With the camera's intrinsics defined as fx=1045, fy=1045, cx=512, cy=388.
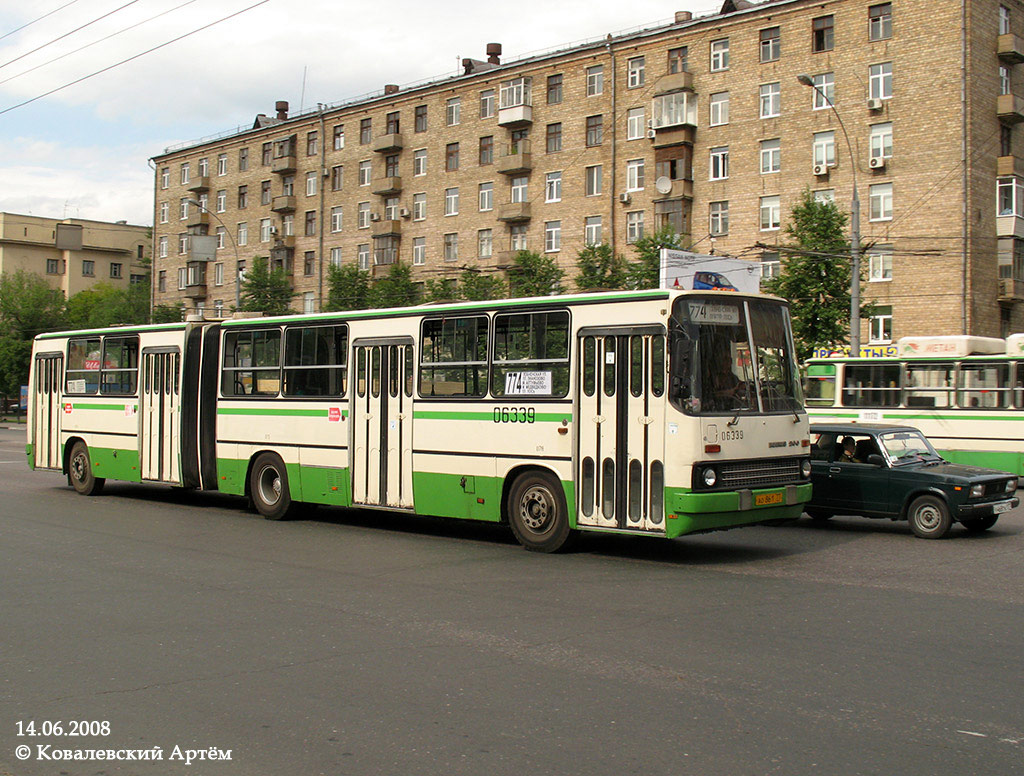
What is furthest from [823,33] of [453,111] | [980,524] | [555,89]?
[980,524]

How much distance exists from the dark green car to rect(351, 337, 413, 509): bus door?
558 centimetres

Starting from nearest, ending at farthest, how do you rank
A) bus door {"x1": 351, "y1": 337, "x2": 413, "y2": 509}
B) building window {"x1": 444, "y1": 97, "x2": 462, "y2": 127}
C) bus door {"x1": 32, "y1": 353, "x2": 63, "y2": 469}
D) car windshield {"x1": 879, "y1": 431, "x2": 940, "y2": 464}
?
bus door {"x1": 351, "y1": 337, "x2": 413, "y2": 509} < car windshield {"x1": 879, "y1": 431, "x2": 940, "y2": 464} < bus door {"x1": 32, "y1": 353, "x2": 63, "y2": 469} < building window {"x1": 444, "y1": 97, "x2": 462, "y2": 127}

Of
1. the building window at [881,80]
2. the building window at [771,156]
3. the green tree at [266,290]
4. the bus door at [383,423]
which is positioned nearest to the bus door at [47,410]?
the bus door at [383,423]

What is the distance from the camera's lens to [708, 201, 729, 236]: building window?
46.4m

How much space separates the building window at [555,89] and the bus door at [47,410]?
36084 millimetres

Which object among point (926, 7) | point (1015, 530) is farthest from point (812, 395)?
point (926, 7)

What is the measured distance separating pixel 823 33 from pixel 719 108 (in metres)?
5.35

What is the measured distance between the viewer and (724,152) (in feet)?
152

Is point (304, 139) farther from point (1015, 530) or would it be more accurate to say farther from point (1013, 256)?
point (1015, 530)

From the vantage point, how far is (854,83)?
42.6m

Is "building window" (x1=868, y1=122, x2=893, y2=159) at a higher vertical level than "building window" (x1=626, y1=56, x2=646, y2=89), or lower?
lower

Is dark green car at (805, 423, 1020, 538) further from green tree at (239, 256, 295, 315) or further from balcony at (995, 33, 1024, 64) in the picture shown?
green tree at (239, 256, 295, 315)

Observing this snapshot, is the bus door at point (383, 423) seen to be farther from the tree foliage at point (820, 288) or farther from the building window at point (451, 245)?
the building window at point (451, 245)

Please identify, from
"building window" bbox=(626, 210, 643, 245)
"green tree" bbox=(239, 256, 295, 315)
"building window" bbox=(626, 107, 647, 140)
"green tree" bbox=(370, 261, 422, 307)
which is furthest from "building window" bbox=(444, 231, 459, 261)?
"building window" bbox=(626, 107, 647, 140)
